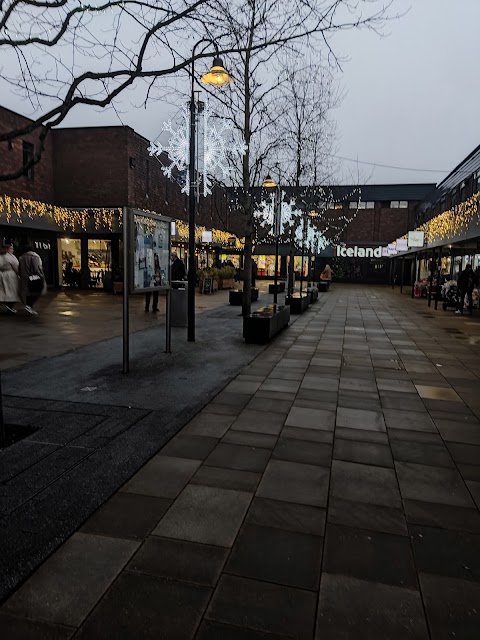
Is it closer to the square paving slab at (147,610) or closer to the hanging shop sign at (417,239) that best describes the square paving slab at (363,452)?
the square paving slab at (147,610)

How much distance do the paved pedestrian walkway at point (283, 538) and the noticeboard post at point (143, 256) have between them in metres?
2.48

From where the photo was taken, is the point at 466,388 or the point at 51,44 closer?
the point at 51,44

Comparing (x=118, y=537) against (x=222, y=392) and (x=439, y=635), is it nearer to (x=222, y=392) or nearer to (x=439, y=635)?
(x=439, y=635)

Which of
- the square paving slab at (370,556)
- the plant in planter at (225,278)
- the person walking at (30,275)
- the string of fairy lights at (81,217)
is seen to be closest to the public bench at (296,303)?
the person walking at (30,275)

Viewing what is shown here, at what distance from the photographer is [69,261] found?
24.8 m

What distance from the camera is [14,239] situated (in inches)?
794

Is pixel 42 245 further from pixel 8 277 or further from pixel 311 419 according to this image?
pixel 311 419

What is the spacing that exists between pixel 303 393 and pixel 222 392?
1.08 metres

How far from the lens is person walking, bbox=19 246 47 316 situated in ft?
41.7

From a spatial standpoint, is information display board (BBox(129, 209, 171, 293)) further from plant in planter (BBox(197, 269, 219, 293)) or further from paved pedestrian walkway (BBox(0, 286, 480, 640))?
plant in planter (BBox(197, 269, 219, 293))

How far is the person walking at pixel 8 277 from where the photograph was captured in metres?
12.5

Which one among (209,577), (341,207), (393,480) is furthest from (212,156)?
(341,207)

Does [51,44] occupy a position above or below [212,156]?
below

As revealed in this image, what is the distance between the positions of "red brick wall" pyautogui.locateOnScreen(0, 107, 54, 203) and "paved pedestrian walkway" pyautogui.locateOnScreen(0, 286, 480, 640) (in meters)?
18.0
